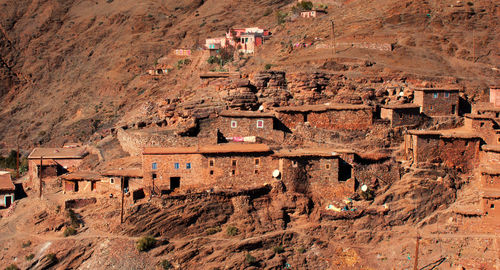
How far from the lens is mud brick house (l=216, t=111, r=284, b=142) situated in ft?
109

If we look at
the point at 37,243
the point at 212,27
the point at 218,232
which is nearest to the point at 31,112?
the point at 212,27

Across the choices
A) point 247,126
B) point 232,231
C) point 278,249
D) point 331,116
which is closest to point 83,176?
point 232,231

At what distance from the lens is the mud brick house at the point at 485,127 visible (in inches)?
1302

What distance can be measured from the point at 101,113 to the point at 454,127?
109 ft

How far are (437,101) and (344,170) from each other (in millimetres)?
8173

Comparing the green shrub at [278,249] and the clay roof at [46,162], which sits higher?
A: the clay roof at [46,162]

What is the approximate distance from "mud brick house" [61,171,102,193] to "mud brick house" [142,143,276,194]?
3909 millimetres

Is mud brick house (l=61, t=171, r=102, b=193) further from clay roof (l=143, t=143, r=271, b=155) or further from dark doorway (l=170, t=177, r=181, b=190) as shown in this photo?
dark doorway (l=170, t=177, r=181, b=190)

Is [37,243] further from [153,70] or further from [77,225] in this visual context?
[153,70]

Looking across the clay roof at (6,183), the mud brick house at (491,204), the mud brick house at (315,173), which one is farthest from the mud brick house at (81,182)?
the mud brick house at (491,204)

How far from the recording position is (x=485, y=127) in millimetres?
33531

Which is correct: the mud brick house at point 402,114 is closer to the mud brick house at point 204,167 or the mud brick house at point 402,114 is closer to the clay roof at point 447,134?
the clay roof at point 447,134

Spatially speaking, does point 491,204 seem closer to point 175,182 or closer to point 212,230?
point 212,230

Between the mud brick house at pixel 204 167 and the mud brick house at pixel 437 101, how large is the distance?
10.6m
